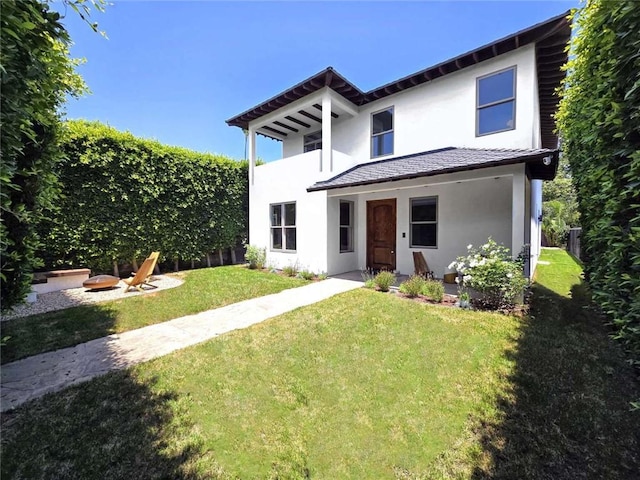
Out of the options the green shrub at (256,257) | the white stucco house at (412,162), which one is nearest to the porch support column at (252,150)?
the white stucco house at (412,162)

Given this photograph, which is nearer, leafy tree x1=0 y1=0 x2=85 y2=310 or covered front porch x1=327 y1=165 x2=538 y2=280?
leafy tree x1=0 y1=0 x2=85 y2=310

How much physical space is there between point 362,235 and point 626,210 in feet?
29.1

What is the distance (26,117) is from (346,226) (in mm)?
9633

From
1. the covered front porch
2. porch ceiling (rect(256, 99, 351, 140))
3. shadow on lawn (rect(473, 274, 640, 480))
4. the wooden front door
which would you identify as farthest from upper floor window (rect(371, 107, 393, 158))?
shadow on lawn (rect(473, 274, 640, 480))

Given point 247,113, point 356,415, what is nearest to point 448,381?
point 356,415

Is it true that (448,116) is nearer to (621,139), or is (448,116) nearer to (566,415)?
(621,139)

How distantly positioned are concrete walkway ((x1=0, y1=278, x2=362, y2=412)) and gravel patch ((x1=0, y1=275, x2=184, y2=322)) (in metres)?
2.87

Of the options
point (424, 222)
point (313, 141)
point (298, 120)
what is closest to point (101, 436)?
point (424, 222)

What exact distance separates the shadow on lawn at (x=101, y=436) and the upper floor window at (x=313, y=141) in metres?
11.8

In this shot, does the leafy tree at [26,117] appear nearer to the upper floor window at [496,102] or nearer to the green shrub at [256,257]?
the green shrub at [256,257]

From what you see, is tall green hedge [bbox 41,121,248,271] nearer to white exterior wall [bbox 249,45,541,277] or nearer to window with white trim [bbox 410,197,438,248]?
white exterior wall [bbox 249,45,541,277]

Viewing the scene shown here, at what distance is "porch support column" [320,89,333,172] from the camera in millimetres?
9914

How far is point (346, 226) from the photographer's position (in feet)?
36.9

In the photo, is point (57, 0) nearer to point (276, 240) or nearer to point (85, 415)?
point (85, 415)
